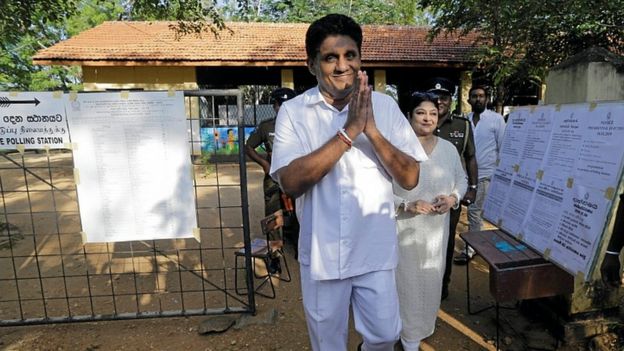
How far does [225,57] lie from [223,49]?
0.59 meters

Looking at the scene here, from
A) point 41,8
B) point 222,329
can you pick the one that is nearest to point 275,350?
point 222,329

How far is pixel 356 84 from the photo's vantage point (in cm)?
161

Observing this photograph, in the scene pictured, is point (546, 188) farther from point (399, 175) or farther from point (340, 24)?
point (340, 24)

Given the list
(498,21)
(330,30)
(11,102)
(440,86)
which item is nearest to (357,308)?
(330,30)

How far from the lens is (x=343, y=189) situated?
167 centimetres

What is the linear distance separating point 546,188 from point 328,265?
138cm

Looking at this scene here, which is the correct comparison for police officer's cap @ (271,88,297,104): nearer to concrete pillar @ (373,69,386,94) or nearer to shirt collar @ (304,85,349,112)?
shirt collar @ (304,85,349,112)

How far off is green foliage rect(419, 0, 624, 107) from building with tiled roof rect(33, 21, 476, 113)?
3303mm

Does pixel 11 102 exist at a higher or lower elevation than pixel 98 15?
lower

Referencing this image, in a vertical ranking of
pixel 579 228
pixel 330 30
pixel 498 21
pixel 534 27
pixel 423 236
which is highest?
pixel 498 21

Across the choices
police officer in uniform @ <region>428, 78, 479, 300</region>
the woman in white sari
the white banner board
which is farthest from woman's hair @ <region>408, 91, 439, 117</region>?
the white banner board

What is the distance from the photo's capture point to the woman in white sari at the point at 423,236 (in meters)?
2.45

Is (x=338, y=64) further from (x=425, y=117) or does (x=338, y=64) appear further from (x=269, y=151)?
(x=269, y=151)

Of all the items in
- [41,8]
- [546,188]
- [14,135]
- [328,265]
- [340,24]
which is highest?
[41,8]
